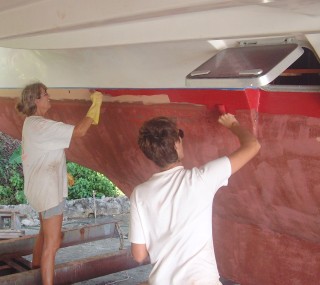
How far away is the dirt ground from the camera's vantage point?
375 centimetres

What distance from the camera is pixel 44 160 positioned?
2576 millimetres

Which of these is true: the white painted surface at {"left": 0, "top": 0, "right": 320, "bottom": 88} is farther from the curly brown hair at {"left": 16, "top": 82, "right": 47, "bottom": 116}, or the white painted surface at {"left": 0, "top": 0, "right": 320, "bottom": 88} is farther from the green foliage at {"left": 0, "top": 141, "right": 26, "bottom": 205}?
the green foliage at {"left": 0, "top": 141, "right": 26, "bottom": 205}

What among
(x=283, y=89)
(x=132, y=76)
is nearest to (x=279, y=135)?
(x=283, y=89)

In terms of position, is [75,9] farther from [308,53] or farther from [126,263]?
[126,263]

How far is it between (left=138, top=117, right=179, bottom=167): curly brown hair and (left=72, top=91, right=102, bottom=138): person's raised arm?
2.62 feet

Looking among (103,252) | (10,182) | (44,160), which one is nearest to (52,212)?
(44,160)

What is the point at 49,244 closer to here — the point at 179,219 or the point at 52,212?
the point at 52,212

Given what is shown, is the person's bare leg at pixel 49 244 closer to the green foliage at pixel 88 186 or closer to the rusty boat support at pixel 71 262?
the rusty boat support at pixel 71 262

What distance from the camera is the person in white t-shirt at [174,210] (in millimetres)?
1618

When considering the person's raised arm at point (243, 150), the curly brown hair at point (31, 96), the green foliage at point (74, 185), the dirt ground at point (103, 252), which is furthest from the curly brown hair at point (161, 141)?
the green foliage at point (74, 185)

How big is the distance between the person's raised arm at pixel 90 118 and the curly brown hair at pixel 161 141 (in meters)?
0.80

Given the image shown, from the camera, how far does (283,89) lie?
6.08ft

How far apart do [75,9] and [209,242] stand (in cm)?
93

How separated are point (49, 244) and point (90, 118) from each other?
724 millimetres
